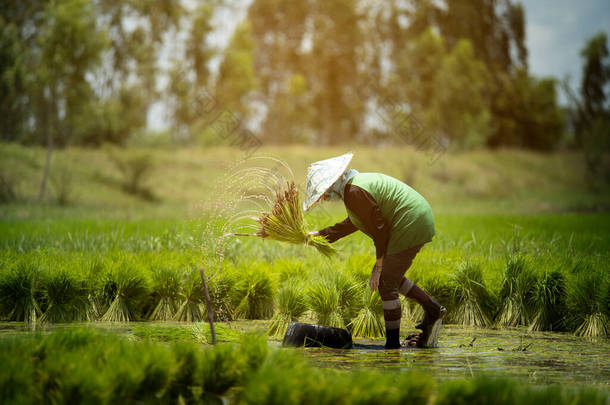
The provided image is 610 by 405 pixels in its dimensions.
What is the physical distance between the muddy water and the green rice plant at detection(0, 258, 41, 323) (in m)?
3.07

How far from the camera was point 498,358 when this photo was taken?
15.2 ft

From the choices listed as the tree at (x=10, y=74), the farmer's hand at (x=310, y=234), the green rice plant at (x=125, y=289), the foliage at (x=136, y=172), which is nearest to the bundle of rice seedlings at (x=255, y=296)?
the green rice plant at (x=125, y=289)

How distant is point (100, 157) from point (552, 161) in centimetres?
2793

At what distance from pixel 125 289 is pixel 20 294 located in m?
1.05

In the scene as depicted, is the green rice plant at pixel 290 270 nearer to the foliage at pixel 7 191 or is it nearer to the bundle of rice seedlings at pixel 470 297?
the bundle of rice seedlings at pixel 470 297

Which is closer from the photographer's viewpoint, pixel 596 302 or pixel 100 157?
pixel 596 302

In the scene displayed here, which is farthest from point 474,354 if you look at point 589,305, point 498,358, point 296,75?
point 296,75

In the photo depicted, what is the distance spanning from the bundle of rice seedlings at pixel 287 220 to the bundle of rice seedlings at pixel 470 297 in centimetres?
182

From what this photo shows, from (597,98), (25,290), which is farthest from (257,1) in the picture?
(25,290)

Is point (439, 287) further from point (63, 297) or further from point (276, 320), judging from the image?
point (63, 297)

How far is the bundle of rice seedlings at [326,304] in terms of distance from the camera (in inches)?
234

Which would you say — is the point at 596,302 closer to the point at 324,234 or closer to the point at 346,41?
the point at 324,234

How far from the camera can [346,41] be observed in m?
43.4

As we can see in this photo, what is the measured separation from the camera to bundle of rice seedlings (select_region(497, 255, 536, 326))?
21.0ft
